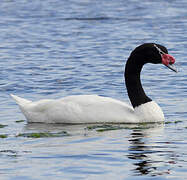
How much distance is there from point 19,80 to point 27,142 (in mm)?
6351

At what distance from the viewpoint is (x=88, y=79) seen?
18078mm

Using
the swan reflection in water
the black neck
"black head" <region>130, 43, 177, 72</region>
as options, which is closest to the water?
the swan reflection in water

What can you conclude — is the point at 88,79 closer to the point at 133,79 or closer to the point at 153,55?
the point at 133,79

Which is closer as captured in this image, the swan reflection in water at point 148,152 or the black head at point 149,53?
the swan reflection in water at point 148,152

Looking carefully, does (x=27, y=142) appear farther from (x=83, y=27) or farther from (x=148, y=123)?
(x=83, y=27)

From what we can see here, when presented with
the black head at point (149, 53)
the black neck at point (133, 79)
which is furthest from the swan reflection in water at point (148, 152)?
the black head at point (149, 53)

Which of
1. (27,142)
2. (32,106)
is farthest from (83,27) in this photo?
(27,142)

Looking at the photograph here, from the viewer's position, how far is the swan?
13.7 m

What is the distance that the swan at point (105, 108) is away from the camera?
44.9 ft

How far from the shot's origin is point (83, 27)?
88.7 ft

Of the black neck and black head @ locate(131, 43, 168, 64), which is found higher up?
black head @ locate(131, 43, 168, 64)

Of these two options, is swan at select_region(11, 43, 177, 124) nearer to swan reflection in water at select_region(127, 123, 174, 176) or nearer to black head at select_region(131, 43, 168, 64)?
black head at select_region(131, 43, 168, 64)

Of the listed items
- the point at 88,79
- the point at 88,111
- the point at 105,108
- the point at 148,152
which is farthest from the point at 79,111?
the point at 88,79

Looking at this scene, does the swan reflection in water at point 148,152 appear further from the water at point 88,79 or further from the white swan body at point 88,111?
the white swan body at point 88,111
